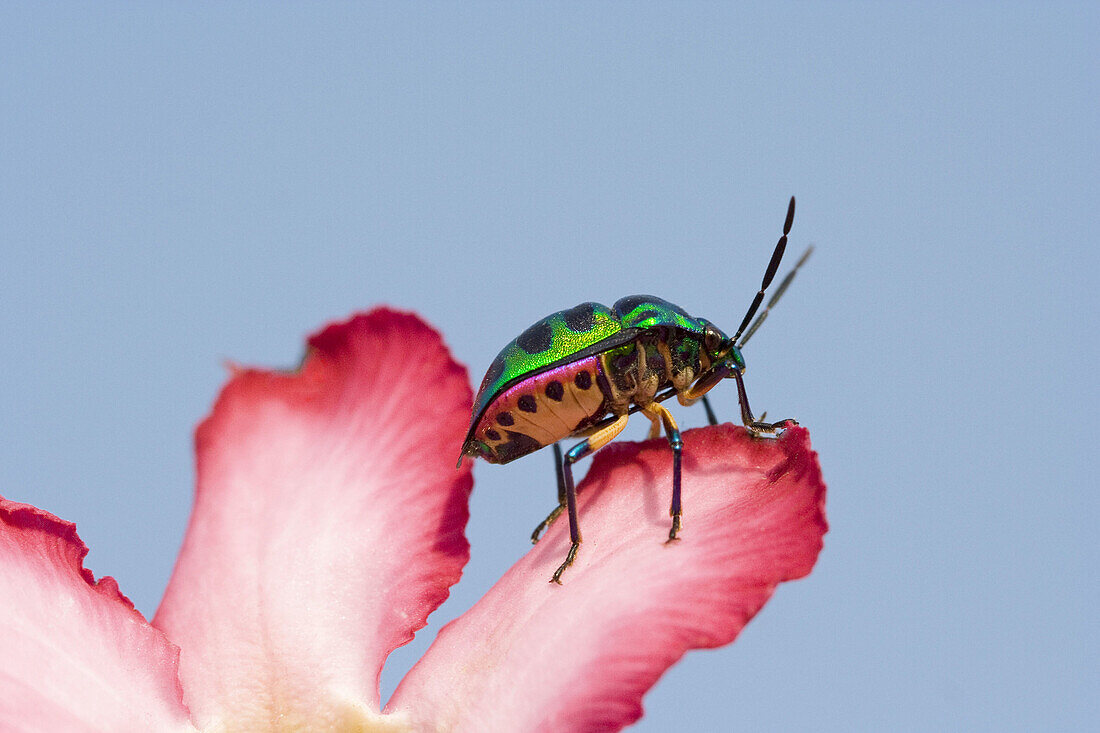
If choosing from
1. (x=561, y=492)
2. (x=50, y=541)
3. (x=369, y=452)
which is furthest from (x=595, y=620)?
(x=50, y=541)

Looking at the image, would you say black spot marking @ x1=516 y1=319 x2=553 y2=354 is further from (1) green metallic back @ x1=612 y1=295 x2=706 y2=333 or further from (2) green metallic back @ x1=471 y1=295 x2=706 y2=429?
(1) green metallic back @ x1=612 y1=295 x2=706 y2=333

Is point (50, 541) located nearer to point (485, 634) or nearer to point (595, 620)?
point (485, 634)

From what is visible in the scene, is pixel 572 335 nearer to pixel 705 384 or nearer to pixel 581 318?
pixel 581 318

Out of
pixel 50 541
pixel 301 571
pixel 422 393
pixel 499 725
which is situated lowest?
pixel 499 725

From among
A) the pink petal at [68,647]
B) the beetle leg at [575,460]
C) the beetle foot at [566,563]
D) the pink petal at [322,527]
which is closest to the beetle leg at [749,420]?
the beetle leg at [575,460]

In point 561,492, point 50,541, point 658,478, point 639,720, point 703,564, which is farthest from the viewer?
point 561,492

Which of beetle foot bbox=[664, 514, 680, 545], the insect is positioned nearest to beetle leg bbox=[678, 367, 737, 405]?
the insect

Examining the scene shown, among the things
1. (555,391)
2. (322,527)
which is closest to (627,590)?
(555,391)
